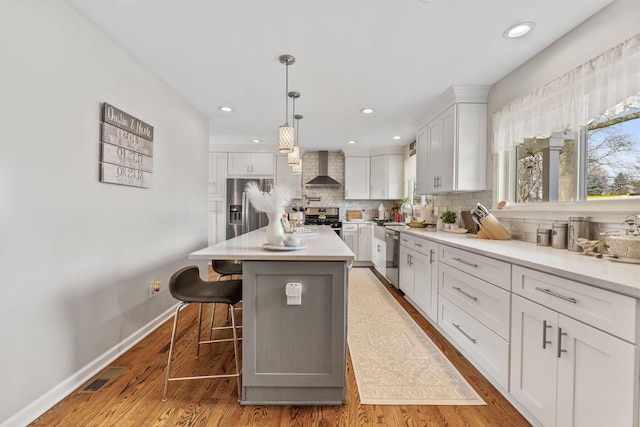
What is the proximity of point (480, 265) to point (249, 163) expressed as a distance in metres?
4.87

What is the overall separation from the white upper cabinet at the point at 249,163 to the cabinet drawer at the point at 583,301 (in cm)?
502

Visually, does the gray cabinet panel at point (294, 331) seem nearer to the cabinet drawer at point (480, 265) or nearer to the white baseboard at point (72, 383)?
the cabinet drawer at point (480, 265)

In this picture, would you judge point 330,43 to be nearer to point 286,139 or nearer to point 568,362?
point 286,139

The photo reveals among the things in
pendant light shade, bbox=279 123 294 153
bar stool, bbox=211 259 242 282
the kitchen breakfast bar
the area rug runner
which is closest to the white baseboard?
bar stool, bbox=211 259 242 282

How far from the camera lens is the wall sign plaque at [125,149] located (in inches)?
82.4

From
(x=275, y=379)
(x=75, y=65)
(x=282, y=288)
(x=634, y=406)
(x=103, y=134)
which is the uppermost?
(x=75, y=65)

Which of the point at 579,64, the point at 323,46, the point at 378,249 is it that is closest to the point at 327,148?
the point at 378,249

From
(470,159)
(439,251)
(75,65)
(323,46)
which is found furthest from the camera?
(470,159)

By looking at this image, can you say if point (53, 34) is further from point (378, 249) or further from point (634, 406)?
point (378, 249)

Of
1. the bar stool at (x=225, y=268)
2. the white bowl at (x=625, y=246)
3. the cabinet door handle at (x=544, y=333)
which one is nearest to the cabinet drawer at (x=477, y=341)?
the cabinet door handle at (x=544, y=333)

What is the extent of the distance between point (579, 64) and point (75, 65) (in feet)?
10.9

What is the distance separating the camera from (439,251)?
265 cm

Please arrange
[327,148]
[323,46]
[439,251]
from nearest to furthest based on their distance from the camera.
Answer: [323,46]
[439,251]
[327,148]

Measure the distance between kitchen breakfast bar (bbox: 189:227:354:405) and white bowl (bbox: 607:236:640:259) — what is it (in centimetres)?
140
